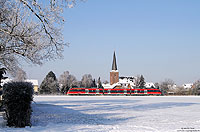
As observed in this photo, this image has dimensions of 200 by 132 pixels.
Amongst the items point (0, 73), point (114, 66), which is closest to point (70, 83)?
point (114, 66)

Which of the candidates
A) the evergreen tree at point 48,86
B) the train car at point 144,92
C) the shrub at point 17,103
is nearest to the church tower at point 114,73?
the evergreen tree at point 48,86

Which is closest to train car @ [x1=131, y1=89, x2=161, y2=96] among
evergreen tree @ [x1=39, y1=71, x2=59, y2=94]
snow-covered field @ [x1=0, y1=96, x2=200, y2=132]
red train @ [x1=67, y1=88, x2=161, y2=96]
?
red train @ [x1=67, y1=88, x2=161, y2=96]

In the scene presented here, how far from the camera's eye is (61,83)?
8150cm

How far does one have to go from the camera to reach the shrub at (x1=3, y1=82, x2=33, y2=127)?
7.51 meters

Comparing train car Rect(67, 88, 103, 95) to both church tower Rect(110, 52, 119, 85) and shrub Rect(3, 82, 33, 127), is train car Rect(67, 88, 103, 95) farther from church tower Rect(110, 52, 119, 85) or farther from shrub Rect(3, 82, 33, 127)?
church tower Rect(110, 52, 119, 85)

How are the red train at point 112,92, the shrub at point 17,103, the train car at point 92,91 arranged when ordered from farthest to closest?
the train car at point 92,91 < the red train at point 112,92 < the shrub at point 17,103

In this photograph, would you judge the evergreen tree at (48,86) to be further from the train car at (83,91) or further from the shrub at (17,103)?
the shrub at (17,103)

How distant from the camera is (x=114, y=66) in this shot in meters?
117

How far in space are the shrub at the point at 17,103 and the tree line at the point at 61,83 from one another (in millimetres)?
57565

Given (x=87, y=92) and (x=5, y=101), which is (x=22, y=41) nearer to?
(x=5, y=101)

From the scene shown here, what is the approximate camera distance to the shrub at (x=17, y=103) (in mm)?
7512

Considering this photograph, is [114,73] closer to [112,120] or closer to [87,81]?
[87,81]

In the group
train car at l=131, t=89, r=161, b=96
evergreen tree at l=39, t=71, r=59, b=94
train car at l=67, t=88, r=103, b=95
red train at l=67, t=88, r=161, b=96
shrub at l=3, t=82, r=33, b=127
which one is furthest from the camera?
evergreen tree at l=39, t=71, r=59, b=94

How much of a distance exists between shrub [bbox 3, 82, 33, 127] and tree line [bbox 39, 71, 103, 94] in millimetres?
57565
